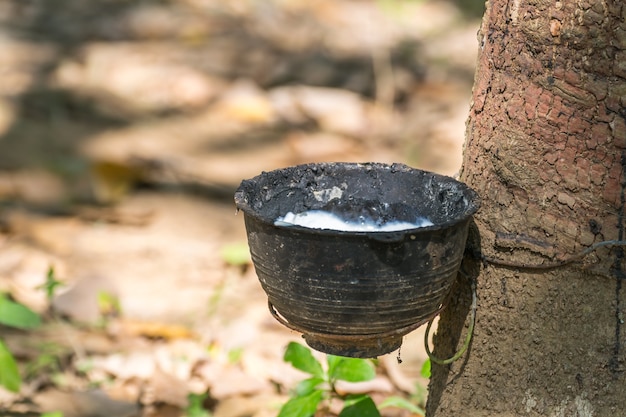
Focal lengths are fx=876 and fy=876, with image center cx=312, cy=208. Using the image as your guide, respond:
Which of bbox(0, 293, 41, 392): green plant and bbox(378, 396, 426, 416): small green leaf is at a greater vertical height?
bbox(0, 293, 41, 392): green plant

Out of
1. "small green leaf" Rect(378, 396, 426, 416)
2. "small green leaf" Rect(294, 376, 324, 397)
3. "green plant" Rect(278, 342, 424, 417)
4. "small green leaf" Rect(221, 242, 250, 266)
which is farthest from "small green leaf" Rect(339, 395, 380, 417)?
"small green leaf" Rect(221, 242, 250, 266)

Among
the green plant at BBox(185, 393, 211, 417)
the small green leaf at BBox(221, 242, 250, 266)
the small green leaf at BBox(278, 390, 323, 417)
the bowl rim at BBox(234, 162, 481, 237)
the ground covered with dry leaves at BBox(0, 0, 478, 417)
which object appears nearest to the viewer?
the bowl rim at BBox(234, 162, 481, 237)

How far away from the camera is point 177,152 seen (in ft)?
16.8

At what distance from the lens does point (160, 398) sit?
2.90m

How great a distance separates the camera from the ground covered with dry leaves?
310cm

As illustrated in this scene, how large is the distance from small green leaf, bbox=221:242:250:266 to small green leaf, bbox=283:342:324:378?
1429 mm

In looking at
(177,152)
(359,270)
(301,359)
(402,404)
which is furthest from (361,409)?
(177,152)

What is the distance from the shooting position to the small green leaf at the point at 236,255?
3.78m

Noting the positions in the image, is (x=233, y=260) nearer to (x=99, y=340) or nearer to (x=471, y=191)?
(x=99, y=340)

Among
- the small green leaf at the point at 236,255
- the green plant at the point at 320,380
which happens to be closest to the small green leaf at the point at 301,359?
the green plant at the point at 320,380

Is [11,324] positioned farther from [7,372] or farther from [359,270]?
[359,270]

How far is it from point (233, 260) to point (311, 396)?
1.54m

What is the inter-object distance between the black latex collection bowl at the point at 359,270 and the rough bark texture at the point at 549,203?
0.46ft

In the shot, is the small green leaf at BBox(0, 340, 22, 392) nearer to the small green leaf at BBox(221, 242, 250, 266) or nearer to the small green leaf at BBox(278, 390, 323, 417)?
the small green leaf at BBox(278, 390, 323, 417)
